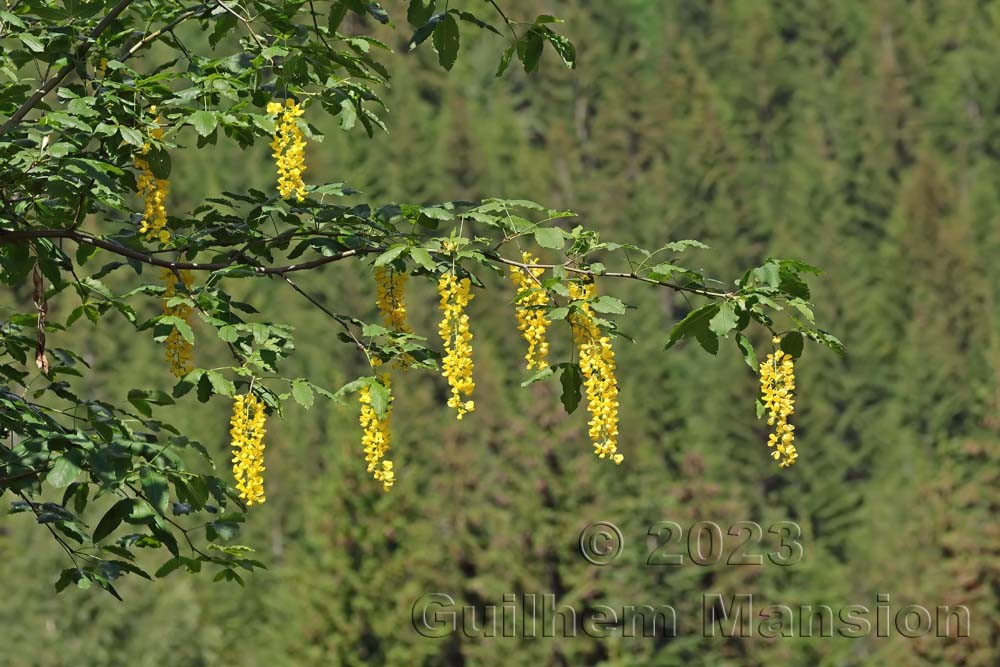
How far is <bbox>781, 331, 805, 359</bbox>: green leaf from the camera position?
583cm

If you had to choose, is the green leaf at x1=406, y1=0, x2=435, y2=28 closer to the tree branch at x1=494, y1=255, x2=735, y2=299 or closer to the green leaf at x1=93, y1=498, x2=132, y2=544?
A: the tree branch at x1=494, y1=255, x2=735, y2=299

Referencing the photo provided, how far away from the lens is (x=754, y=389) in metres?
55.6

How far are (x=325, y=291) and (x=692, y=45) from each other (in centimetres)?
2753

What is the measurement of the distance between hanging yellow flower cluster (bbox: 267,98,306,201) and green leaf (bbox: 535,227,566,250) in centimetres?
114

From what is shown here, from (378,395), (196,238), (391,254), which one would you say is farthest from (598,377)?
(196,238)

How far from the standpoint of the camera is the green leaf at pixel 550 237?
560cm

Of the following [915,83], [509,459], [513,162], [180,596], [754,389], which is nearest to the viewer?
[509,459]

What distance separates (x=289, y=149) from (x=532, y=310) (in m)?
1.19

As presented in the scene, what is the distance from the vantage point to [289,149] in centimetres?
652

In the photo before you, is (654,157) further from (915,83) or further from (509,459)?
(509,459)

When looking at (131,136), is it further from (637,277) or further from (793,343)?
(793,343)

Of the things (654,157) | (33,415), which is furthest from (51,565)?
(654,157)

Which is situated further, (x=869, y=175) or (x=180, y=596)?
(x=869, y=175)

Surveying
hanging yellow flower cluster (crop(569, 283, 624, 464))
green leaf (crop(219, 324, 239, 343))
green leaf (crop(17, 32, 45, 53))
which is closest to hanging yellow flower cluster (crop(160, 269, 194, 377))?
green leaf (crop(219, 324, 239, 343))
